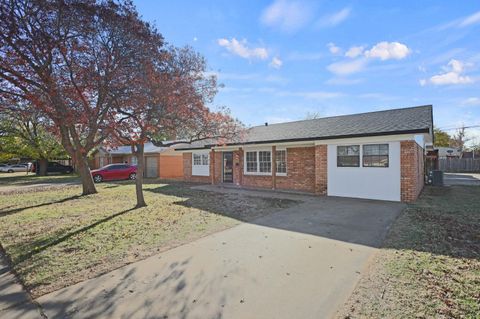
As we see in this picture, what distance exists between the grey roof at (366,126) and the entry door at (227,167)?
6.48ft

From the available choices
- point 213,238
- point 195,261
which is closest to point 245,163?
point 213,238

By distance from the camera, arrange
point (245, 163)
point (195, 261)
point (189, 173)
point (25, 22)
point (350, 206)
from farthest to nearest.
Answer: point (189, 173) → point (245, 163) → point (350, 206) → point (25, 22) → point (195, 261)

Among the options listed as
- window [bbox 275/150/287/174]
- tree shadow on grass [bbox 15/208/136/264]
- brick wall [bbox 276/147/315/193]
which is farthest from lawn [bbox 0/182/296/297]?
window [bbox 275/150/287/174]

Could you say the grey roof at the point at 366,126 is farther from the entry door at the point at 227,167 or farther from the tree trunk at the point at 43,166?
the tree trunk at the point at 43,166

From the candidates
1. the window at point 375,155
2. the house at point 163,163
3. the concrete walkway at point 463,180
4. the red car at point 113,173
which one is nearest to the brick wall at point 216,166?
the house at point 163,163

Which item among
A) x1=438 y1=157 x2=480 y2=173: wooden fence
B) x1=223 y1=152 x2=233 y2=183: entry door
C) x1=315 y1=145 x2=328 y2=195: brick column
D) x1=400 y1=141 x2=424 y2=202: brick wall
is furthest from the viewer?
x1=438 y1=157 x2=480 y2=173: wooden fence

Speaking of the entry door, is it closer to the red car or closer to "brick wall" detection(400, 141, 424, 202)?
the red car

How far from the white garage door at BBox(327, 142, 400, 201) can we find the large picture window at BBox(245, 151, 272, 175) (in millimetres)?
3658

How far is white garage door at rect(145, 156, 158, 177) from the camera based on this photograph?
2412 cm

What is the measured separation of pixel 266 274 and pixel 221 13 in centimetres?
866

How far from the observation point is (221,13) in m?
8.98

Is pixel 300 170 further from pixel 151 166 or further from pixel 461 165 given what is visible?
pixel 461 165

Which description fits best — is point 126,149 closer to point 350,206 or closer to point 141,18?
point 141,18

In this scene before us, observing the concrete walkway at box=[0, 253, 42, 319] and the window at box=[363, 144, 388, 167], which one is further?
the window at box=[363, 144, 388, 167]
